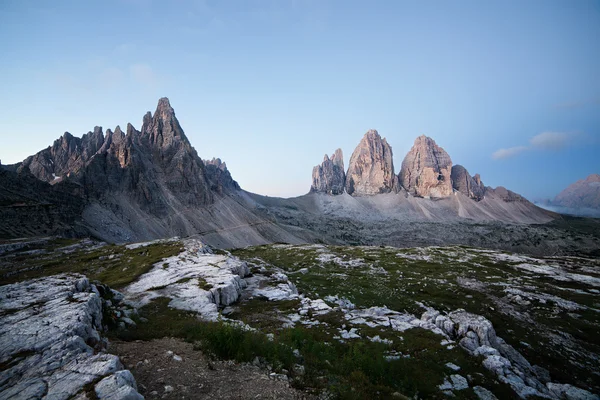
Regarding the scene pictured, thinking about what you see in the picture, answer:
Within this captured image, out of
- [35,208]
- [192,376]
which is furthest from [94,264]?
[35,208]

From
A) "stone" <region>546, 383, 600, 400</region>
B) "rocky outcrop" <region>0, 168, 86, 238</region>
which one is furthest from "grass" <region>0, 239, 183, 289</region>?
"stone" <region>546, 383, 600, 400</region>

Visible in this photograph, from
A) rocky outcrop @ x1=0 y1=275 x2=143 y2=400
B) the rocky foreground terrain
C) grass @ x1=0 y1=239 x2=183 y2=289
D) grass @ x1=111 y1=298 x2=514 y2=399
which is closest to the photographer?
rocky outcrop @ x1=0 y1=275 x2=143 y2=400

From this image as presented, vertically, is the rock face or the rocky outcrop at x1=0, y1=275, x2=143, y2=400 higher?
the rock face

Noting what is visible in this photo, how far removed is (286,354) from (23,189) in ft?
456

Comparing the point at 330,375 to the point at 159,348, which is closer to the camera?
the point at 330,375

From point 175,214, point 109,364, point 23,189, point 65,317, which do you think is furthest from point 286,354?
point 175,214

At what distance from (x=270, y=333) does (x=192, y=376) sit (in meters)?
8.90

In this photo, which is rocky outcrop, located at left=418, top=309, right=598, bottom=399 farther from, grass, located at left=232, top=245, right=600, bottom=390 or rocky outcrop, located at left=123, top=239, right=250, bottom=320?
rocky outcrop, located at left=123, top=239, right=250, bottom=320

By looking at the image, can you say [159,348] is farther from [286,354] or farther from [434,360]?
[434,360]

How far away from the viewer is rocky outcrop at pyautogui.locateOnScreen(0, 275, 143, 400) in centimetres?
952

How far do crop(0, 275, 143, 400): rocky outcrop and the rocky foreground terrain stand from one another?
7 centimetres

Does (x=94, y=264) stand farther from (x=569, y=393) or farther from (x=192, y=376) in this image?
(x=569, y=393)

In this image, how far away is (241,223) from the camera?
187 meters

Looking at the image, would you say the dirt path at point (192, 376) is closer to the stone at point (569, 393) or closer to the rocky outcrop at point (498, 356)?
the rocky outcrop at point (498, 356)
